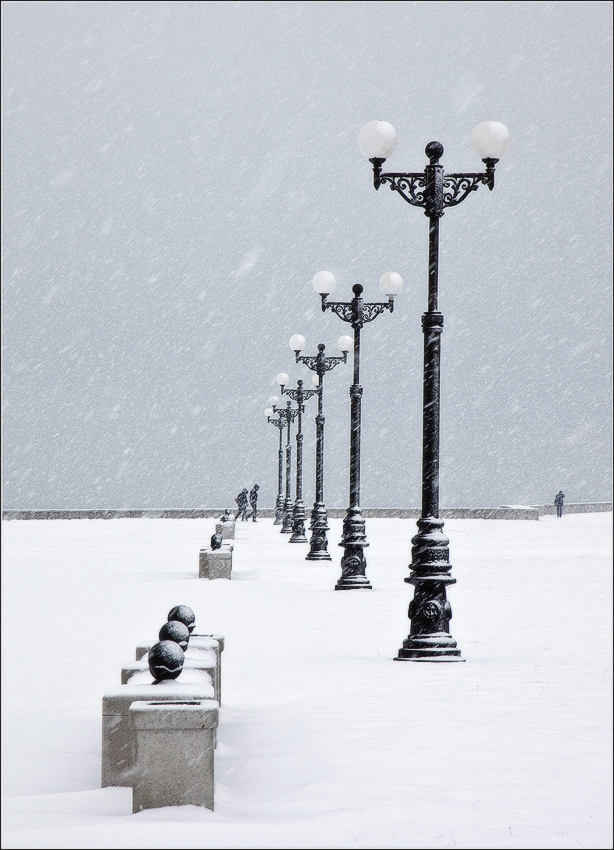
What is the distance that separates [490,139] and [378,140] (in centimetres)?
136

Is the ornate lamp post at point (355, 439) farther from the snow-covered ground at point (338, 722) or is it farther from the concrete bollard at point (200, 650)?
the concrete bollard at point (200, 650)

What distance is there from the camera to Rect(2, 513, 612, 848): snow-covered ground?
19.3 feet

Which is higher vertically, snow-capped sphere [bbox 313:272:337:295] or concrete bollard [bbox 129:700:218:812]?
snow-capped sphere [bbox 313:272:337:295]

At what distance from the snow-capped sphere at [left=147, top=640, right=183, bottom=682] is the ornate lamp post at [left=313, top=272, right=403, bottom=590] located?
1373 cm

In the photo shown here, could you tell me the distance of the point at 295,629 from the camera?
1459 centimetres

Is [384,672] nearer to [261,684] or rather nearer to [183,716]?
[261,684]

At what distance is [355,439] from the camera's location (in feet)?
72.2

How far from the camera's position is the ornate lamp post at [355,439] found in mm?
20578

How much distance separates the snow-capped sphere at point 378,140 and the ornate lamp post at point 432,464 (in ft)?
0.05

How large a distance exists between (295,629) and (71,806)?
27.0ft

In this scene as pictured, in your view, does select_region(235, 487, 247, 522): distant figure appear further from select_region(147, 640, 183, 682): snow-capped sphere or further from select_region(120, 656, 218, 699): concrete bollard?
select_region(147, 640, 183, 682): snow-capped sphere

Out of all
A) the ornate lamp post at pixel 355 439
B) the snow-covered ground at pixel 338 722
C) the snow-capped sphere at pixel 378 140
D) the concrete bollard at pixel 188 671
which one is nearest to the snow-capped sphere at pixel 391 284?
the ornate lamp post at pixel 355 439

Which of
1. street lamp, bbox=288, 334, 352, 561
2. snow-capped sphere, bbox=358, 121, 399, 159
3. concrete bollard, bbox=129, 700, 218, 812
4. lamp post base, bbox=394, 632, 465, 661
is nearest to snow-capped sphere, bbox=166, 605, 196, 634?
concrete bollard, bbox=129, 700, 218, 812

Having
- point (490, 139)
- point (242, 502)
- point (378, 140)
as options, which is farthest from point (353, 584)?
point (242, 502)
